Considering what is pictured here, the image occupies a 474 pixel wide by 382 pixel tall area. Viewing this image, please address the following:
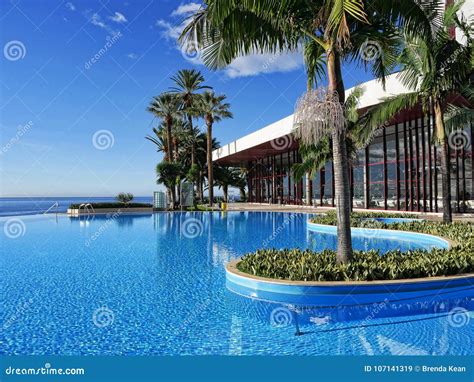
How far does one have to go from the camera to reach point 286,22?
26.4 ft

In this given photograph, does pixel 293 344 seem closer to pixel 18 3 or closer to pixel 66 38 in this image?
pixel 18 3

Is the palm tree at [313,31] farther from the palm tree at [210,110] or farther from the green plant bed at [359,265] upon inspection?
the palm tree at [210,110]
